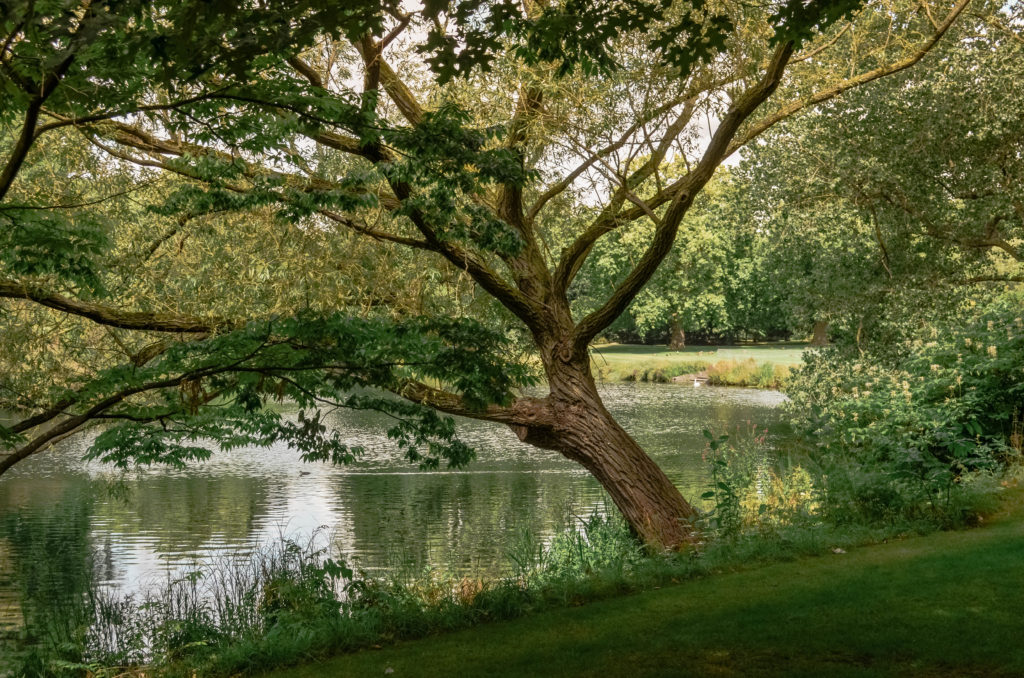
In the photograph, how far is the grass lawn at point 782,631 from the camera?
5562 millimetres

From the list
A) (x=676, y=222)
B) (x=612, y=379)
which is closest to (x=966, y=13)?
(x=676, y=222)

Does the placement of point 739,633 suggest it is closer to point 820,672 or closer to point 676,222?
point 820,672

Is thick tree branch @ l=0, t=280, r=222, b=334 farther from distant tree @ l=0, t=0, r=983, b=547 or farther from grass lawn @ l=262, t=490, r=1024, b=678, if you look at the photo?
grass lawn @ l=262, t=490, r=1024, b=678

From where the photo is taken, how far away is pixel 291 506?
699 inches

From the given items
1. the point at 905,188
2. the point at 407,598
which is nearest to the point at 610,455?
the point at 407,598

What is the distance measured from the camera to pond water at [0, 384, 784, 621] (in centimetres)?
1364

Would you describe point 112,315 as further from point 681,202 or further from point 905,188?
point 905,188

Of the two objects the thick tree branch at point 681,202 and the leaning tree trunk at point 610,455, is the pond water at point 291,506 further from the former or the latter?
the thick tree branch at point 681,202

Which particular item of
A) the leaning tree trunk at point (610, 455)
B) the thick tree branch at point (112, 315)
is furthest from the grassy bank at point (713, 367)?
the thick tree branch at point (112, 315)

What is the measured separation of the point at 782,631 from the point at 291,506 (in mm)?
13113

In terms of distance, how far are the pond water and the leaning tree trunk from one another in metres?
2.36

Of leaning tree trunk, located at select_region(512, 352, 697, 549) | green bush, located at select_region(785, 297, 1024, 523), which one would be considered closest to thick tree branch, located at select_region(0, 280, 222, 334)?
leaning tree trunk, located at select_region(512, 352, 697, 549)

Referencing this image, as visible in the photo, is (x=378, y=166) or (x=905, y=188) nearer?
(x=378, y=166)

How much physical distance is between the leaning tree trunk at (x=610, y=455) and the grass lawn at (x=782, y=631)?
2536mm
